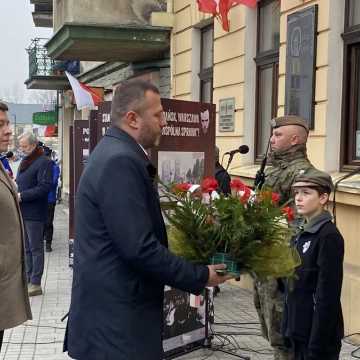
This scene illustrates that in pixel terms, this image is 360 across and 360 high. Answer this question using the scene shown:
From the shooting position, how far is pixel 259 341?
5762 mm

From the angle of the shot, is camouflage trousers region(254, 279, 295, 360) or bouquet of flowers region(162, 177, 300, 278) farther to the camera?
camouflage trousers region(254, 279, 295, 360)

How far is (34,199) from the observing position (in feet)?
24.6

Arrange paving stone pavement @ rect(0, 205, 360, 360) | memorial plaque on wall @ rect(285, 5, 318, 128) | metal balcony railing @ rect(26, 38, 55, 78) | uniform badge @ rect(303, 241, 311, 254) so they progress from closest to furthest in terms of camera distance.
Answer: uniform badge @ rect(303, 241, 311, 254) → paving stone pavement @ rect(0, 205, 360, 360) → memorial plaque on wall @ rect(285, 5, 318, 128) → metal balcony railing @ rect(26, 38, 55, 78)

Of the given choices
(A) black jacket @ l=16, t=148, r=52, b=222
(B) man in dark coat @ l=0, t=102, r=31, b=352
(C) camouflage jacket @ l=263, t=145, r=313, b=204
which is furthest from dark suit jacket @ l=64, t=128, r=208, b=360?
(A) black jacket @ l=16, t=148, r=52, b=222

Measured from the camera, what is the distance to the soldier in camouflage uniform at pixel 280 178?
4367mm

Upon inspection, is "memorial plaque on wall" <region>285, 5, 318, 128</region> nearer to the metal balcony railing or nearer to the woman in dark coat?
the woman in dark coat

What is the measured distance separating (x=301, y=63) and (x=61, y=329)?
3774mm

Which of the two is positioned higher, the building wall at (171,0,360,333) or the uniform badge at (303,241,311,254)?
the building wall at (171,0,360,333)

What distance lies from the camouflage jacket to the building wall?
1220 millimetres

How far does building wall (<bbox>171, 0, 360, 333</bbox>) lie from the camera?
19.3ft

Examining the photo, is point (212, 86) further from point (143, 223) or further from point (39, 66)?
point (39, 66)

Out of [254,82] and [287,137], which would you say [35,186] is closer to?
[254,82]

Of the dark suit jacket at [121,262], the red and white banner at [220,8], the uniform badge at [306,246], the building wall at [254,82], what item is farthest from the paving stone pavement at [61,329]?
the red and white banner at [220,8]

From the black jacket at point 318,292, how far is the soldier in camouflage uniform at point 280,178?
20.2 inches
